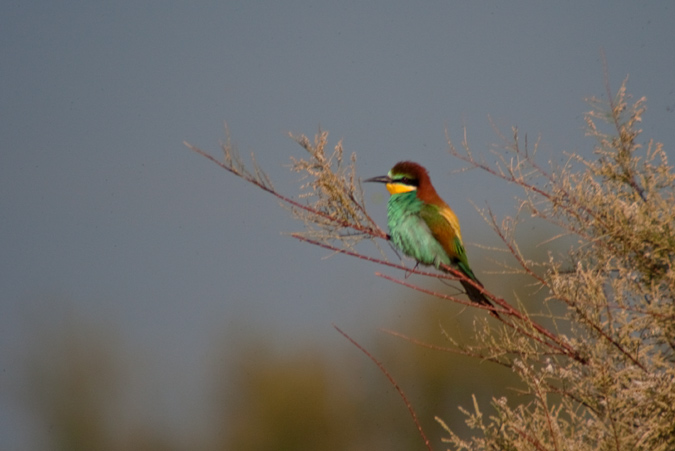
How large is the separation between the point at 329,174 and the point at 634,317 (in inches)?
52.4

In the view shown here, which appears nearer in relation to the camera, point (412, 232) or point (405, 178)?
point (412, 232)

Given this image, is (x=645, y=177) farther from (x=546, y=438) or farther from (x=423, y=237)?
(x=423, y=237)

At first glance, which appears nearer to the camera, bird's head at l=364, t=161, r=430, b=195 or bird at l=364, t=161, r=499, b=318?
bird at l=364, t=161, r=499, b=318

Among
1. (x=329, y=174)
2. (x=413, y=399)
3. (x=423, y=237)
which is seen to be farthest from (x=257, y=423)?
(x=329, y=174)

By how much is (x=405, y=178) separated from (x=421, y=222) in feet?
1.02

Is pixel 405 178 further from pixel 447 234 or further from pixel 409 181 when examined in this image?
pixel 447 234

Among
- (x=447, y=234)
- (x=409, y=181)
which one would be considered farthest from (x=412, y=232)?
(x=409, y=181)

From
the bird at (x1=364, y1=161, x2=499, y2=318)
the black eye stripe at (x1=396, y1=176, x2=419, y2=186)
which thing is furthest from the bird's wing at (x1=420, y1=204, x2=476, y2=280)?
the black eye stripe at (x1=396, y1=176, x2=419, y2=186)

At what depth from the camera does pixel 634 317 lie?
113 inches

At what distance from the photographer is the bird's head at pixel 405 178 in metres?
4.67

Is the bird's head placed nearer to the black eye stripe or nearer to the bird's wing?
the black eye stripe

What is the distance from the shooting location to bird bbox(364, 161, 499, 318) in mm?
4480

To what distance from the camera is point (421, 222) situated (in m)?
4.54

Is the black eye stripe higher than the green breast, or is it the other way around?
the black eye stripe
